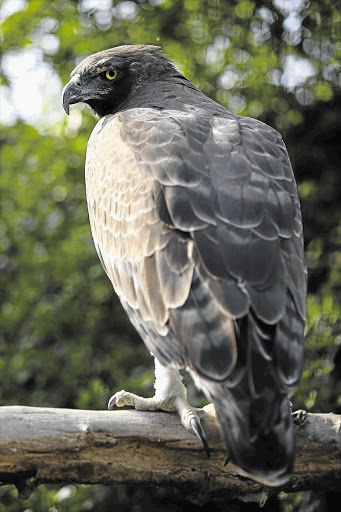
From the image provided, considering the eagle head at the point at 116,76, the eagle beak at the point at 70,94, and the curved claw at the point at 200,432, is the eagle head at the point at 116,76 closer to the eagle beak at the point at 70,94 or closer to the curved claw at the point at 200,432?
Answer: the eagle beak at the point at 70,94

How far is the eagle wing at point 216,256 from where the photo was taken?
128 inches

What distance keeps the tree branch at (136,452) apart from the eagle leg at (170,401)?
0.05 metres

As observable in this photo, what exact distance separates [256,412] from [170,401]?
0.85 m

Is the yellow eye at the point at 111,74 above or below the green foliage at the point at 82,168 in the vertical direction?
above

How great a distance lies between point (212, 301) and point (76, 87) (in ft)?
7.68

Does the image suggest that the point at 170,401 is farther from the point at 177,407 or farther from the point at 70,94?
the point at 70,94

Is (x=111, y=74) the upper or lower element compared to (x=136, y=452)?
upper

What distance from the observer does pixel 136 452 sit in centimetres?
371

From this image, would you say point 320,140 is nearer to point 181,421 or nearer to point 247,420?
point 181,421

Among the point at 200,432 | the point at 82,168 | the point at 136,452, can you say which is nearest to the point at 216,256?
the point at 200,432

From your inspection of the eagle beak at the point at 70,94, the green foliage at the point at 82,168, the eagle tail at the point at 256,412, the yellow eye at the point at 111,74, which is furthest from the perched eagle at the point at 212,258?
the green foliage at the point at 82,168

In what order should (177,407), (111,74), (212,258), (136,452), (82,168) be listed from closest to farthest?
1. (212,258)
2. (136,452)
3. (177,407)
4. (111,74)
5. (82,168)

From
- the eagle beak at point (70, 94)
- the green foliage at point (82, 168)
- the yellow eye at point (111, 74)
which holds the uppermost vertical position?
the yellow eye at point (111, 74)

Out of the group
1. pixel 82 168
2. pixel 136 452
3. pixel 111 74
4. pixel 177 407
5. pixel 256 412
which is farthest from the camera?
pixel 82 168
